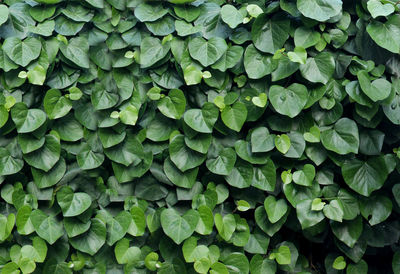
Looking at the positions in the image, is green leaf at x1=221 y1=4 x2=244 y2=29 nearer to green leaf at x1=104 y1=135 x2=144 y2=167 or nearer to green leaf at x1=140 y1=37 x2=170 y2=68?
green leaf at x1=140 y1=37 x2=170 y2=68

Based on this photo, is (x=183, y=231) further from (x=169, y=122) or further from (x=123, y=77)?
(x=123, y=77)

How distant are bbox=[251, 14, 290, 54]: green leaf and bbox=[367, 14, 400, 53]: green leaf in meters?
0.37

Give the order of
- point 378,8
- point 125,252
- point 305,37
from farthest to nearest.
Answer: point 125,252 → point 305,37 → point 378,8

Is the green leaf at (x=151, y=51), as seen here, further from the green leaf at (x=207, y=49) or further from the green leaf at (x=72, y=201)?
the green leaf at (x=72, y=201)

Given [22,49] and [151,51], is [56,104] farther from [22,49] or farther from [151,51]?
[151,51]

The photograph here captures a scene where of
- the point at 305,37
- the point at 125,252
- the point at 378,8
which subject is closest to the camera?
the point at 378,8

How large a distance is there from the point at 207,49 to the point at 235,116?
32cm

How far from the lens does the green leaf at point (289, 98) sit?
6.90 feet

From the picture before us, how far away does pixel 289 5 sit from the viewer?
6.99 feet

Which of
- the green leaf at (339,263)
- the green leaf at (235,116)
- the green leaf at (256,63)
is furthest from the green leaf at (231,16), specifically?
the green leaf at (339,263)

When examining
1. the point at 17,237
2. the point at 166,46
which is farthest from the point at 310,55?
the point at 17,237

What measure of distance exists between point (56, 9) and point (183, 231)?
1.17m

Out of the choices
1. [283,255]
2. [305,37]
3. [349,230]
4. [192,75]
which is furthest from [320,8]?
[283,255]

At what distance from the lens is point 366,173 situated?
2.24 m
